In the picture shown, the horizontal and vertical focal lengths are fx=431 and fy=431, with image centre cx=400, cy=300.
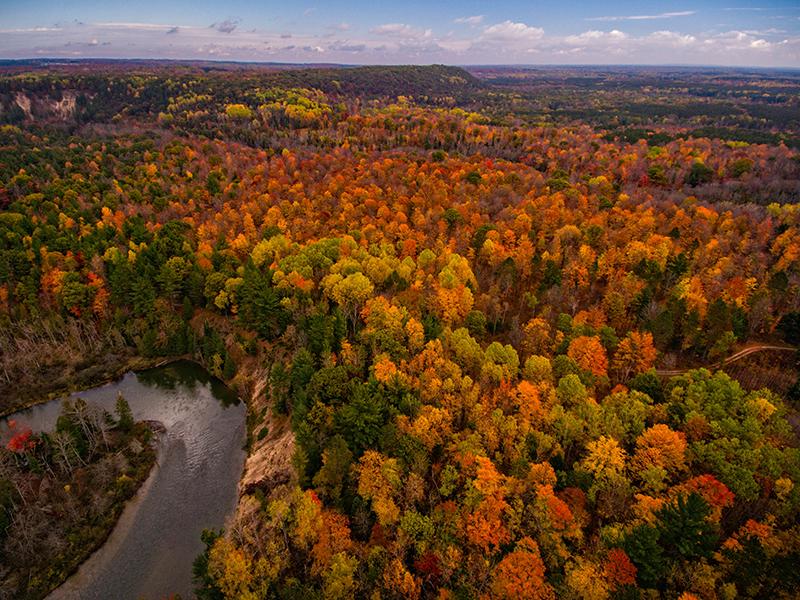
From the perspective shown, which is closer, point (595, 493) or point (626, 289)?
point (595, 493)

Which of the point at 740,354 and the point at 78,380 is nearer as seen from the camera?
the point at 740,354

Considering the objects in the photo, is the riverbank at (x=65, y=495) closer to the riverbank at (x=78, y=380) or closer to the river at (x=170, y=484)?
the river at (x=170, y=484)

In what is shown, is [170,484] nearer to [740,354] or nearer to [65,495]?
[65,495]

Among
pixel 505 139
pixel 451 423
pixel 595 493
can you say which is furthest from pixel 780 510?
pixel 505 139

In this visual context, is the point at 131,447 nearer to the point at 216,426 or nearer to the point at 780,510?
the point at 216,426

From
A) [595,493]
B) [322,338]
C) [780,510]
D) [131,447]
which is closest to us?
[780,510]

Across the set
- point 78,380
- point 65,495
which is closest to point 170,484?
point 65,495
